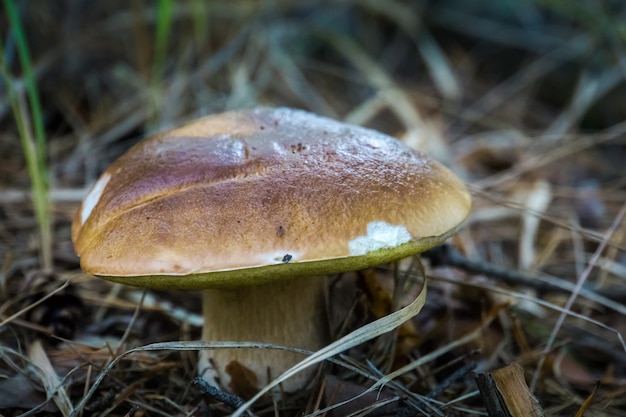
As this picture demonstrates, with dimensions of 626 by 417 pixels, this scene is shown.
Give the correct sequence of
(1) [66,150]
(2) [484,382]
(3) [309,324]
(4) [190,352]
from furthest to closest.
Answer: (1) [66,150], (4) [190,352], (3) [309,324], (2) [484,382]

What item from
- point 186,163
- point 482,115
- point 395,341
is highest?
point 482,115

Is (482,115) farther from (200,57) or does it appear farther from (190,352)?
(190,352)

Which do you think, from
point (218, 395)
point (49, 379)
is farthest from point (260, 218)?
point (49, 379)

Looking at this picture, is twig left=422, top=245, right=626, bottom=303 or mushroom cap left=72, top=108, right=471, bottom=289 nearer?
mushroom cap left=72, top=108, right=471, bottom=289

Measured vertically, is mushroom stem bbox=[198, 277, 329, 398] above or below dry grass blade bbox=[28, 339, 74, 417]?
above

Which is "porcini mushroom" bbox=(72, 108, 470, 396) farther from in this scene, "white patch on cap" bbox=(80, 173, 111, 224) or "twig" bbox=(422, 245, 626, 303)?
"twig" bbox=(422, 245, 626, 303)

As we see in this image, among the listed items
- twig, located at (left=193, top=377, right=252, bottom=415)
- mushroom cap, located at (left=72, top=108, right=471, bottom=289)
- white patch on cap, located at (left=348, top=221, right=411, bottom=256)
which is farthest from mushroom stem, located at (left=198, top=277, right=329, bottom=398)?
white patch on cap, located at (left=348, top=221, right=411, bottom=256)

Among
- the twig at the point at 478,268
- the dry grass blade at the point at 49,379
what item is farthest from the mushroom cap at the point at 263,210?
the twig at the point at 478,268

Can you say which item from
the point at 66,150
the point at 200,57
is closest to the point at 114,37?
the point at 200,57
